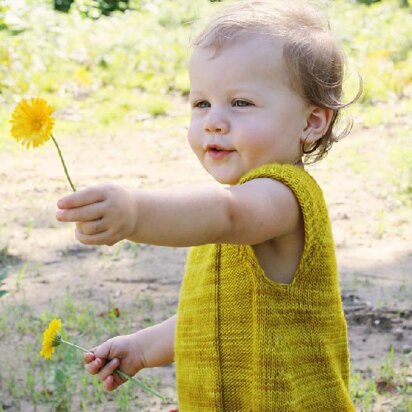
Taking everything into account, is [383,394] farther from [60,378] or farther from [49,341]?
[49,341]

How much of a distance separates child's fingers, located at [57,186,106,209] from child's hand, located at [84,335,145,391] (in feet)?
3.31

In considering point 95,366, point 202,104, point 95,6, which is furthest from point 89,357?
point 95,6

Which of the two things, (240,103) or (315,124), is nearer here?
(240,103)

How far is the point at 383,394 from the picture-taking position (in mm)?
2889

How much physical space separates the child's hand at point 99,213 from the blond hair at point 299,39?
24.9 inches

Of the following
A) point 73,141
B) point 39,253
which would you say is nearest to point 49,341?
point 39,253

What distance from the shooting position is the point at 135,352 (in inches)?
89.1

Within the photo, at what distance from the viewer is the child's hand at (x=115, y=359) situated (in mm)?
2223

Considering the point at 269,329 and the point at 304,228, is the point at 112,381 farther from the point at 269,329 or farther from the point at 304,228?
the point at 304,228

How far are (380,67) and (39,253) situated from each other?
4184 millimetres

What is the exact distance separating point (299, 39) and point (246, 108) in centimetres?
19

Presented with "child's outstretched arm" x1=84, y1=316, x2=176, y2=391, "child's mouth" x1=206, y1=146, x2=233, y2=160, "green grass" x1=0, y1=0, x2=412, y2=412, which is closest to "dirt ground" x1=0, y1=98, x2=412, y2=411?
"green grass" x1=0, y1=0, x2=412, y2=412

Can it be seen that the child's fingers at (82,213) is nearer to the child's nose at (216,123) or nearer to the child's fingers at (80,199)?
the child's fingers at (80,199)

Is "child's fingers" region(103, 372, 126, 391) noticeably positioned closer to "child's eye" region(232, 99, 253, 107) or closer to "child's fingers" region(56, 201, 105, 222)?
"child's eye" region(232, 99, 253, 107)
